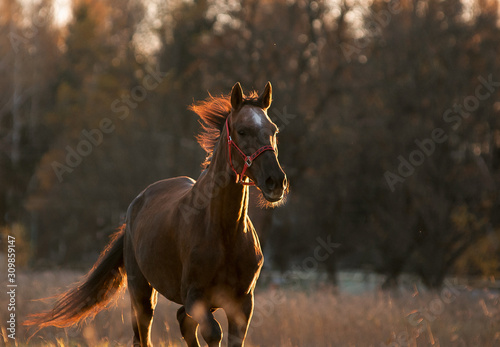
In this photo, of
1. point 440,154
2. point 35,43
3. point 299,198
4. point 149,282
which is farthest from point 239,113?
point 35,43

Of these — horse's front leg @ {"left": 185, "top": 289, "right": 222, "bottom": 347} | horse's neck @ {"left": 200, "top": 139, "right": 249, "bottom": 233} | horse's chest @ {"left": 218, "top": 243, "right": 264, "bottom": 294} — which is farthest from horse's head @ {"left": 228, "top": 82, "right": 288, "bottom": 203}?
horse's front leg @ {"left": 185, "top": 289, "right": 222, "bottom": 347}

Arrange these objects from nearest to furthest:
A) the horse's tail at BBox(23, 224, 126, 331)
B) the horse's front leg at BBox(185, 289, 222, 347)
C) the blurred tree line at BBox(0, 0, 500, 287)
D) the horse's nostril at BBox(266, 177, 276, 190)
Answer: the horse's nostril at BBox(266, 177, 276, 190), the horse's front leg at BBox(185, 289, 222, 347), the horse's tail at BBox(23, 224, 126, 331), the blurred tree line at BBox(0, 0, 500, 287)

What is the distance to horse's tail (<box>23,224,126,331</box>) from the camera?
24.3ft

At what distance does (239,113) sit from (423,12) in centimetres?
1440

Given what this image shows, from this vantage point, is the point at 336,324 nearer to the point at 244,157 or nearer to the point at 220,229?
the point at 220,229

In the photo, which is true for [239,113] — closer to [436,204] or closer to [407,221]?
[436,204]

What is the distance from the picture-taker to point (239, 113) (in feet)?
17.6

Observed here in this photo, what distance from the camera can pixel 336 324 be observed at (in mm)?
9023

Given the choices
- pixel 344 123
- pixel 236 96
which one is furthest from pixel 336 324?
pixel 344 123

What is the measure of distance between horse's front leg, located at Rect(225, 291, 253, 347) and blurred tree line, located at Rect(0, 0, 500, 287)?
1189cm

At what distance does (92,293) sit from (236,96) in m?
3.29

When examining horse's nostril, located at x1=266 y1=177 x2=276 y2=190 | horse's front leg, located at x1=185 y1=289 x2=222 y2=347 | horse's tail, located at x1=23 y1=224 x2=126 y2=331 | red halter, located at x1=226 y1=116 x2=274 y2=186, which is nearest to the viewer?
horse's nostril, located at x1=266 y1=177 x2=276 y2=190

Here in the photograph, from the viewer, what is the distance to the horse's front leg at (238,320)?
17.9 feet

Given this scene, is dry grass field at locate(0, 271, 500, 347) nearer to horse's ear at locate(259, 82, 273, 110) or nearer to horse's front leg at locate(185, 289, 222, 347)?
horse's front leg at locate(185, 289, 222, 347)
